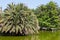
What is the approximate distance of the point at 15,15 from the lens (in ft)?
105

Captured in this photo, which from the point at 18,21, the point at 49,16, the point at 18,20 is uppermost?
the point at 49,16

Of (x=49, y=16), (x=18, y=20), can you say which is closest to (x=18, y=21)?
(x=18, y=20)

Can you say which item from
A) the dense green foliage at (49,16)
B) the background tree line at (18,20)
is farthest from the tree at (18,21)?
the dense green foliage at (49,16)

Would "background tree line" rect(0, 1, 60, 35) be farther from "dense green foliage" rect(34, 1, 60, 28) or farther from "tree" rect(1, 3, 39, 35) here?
"dense green foliage" rect(34, 1, 60, 28)

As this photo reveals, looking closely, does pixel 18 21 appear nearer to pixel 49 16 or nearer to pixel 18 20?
pixel 18 20

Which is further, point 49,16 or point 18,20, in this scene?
point 49,16

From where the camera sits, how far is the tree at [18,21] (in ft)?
103

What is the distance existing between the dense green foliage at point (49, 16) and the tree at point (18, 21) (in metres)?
16.6

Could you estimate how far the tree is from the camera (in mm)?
31312

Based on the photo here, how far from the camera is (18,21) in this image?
31.6 m

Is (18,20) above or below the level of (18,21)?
above

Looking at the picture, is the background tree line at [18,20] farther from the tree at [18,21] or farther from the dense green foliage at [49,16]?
the dense green foliage at [49,16]

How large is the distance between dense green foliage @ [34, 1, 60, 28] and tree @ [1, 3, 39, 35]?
16582 millimetres

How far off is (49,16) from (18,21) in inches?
788
